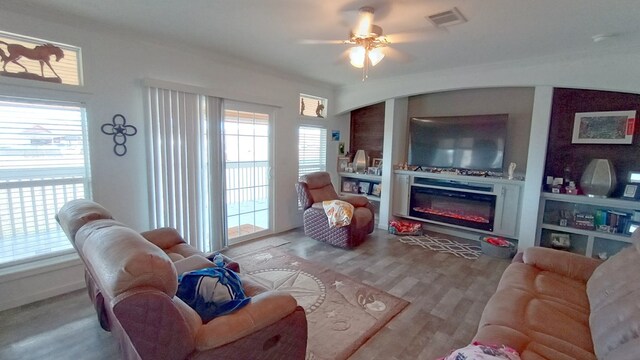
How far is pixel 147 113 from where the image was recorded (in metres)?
2.97

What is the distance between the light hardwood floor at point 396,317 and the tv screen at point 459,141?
4.78ft

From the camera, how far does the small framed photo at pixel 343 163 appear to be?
5.66 metres

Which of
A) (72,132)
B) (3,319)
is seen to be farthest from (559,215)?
(3,319)

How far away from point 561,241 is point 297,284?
3465mm

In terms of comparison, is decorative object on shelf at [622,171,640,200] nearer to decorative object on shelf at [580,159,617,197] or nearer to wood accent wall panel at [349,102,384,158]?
decorative object on shelf at [580,159,617,197]

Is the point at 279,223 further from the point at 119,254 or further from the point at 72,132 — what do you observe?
the point at 119,254

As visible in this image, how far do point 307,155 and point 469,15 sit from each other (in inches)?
125

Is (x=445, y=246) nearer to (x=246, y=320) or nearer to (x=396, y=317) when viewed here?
(x=396, y=317)

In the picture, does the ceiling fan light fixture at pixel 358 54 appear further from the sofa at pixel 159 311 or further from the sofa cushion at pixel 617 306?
the sofa cushion at pixel 617 306

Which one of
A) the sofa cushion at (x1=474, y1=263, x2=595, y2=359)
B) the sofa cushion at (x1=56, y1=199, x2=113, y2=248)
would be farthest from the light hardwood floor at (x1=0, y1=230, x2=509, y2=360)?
the sofa cushion at (x1=56, y1=199, x2=113, y2=248)

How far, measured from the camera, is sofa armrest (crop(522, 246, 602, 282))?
208 cm

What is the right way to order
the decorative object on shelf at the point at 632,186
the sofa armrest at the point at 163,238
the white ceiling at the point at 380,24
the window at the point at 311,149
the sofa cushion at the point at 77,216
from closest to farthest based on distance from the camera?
the sofa cushion at the point at 77,216, the white ceiling at the point at 380,24, the sofa armrest at the point at 163,238, the decorative object on shelf at the point at 632,186, the window at the point at 311,149

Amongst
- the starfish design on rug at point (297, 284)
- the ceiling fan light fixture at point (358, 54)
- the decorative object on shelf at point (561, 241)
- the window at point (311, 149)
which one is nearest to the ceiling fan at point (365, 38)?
the ceiling fan light fixture at point (358, 54)

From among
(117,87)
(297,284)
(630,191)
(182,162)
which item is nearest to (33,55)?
(117,87)
